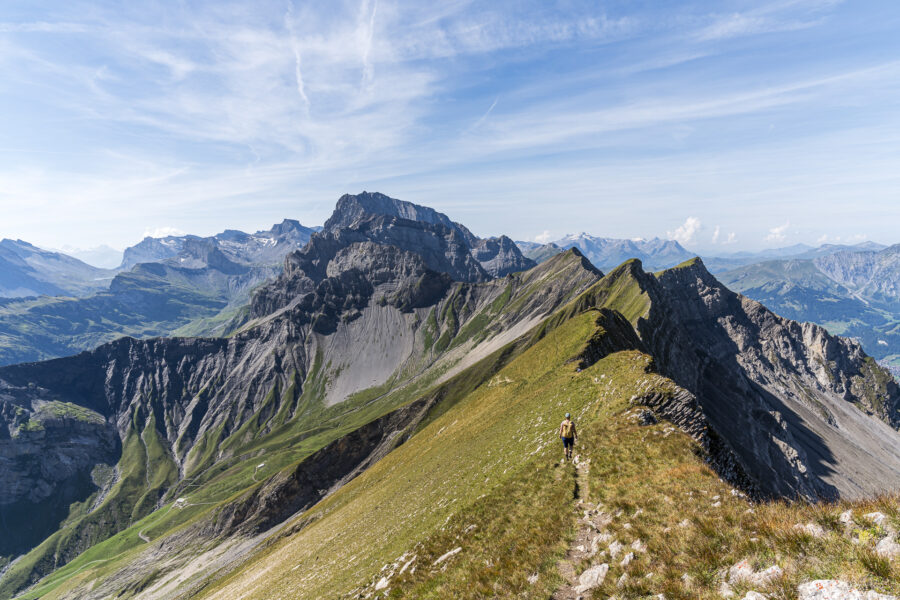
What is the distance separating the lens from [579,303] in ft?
580

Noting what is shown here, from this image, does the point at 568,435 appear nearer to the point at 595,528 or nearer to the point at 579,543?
the point at 595,528

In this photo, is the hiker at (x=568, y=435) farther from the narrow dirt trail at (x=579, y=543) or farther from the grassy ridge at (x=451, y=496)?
the narrow dirt trail at (x=579, y=543)

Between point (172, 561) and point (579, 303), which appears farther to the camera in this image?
point (579, 303)

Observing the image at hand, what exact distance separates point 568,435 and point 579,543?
9505 millimetres

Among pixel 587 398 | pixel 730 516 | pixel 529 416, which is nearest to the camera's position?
pixel 730 516

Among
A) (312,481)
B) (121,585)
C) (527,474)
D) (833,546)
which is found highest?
(833,546)

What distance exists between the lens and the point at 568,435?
2445cm

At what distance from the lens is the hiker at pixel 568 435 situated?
24.5 m

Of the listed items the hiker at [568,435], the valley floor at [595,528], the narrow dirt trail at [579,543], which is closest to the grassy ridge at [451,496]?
the valley floor at [595,528]

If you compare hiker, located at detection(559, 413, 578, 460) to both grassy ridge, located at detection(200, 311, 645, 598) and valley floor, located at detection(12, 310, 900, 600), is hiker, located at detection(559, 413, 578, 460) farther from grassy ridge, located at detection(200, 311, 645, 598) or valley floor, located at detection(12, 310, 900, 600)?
grassy ridge, located at detection(200, 311, 645, 598)

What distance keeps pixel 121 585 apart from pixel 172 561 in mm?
23872

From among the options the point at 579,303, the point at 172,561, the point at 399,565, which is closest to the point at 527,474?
the point at 399,565

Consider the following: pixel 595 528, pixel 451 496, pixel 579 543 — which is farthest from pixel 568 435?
pixel 451 496

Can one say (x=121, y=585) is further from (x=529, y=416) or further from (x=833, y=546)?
(x=833, y=546)
